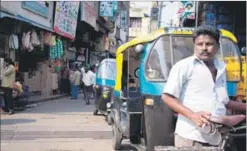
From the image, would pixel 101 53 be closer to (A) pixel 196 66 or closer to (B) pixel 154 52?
(B) pixel 154 52

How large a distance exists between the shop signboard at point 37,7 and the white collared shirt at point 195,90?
13.2 metres

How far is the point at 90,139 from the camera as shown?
905 centimetres

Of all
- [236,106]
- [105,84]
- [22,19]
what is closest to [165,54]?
[236,106]

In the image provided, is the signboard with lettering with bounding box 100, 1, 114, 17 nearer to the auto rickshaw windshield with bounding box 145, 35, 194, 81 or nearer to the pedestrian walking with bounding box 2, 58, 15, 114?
the pedestrian walking with bounding box 2, 58, 15, 114

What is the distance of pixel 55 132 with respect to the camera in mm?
9781

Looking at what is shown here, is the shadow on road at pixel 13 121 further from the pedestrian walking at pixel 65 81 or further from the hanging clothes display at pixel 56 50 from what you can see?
the pedestrian walking at pixel 65 81

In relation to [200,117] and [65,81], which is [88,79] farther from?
[200,117]

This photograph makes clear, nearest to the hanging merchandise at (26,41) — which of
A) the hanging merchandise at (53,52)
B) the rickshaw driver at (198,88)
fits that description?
the hanging merchandise at (53,52)

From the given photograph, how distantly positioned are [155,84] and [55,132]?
462 centimetres

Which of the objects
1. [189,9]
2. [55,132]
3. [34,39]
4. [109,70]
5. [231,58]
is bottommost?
[55,132]

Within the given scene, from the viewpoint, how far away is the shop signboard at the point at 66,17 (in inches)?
759

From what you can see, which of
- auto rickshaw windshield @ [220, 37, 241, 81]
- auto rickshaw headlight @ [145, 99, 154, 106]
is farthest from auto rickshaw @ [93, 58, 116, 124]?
auto rickshaw headlight @ [145, 99, 154, 106]

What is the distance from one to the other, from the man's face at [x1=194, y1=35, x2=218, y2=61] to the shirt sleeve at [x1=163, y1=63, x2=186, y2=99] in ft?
0.57

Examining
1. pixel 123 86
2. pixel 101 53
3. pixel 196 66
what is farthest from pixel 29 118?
pixel 101 53
